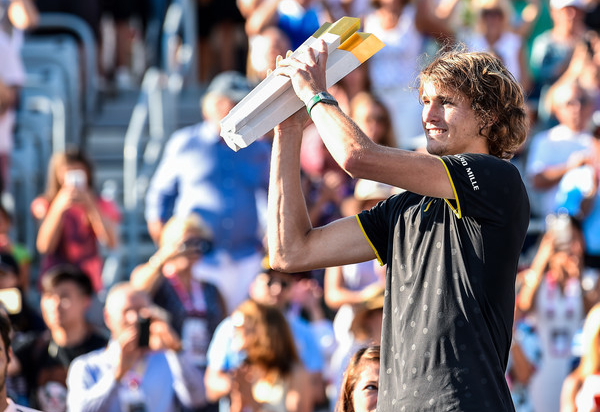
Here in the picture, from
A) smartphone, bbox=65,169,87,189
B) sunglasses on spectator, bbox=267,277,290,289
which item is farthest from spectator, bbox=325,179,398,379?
smartphone, bbox=65,169,87,189

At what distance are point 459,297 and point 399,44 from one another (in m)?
6.23

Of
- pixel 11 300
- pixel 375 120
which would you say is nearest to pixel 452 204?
pixel 11 300

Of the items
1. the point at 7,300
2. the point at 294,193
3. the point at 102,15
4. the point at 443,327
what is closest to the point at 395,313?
the point at 443,327

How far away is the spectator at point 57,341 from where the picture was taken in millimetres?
6070

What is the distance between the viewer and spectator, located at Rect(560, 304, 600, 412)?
5.77 meters

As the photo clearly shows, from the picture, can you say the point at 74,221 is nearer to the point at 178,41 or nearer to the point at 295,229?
the point at 178,41

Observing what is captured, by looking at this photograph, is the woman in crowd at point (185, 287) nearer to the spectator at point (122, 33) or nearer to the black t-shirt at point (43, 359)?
the black t-shirt at point (43, 359)

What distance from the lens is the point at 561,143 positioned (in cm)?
812

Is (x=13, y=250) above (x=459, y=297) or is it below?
above

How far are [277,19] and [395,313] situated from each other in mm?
6209

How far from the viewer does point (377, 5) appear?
895cm

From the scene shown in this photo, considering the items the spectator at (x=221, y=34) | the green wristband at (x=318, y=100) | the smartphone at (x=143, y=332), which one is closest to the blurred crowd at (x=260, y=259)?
the smartphone at (x=143, y=332)

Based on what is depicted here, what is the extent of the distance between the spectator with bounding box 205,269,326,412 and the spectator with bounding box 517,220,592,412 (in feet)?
4.48

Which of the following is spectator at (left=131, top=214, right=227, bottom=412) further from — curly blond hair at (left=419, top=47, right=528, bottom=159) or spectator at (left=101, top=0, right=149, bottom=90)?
spectator at (left=101, top=0, right=149, bottom=90)
